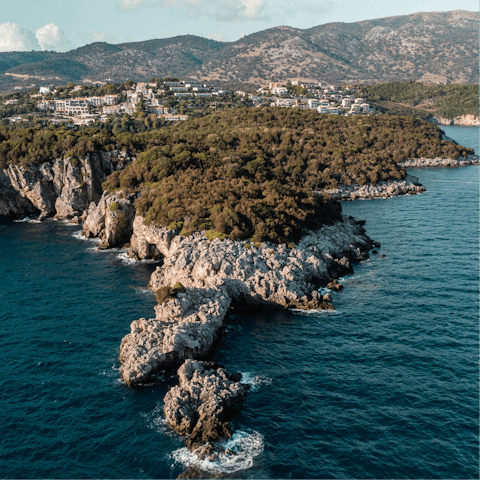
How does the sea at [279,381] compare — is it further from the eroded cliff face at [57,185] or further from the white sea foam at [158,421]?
the eroded cliff face at [57,185]

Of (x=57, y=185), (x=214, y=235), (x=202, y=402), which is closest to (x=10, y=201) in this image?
(x=57, y=185)

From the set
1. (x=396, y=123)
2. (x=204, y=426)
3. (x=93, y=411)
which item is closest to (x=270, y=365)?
(x=204, y=426)

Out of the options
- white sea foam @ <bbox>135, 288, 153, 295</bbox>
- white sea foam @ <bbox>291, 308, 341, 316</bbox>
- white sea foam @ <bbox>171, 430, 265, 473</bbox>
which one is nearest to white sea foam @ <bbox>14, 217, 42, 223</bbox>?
white sea foam @ <bbox>135, 288, 153, 295</bbox>

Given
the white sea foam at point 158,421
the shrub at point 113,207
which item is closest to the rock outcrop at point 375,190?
the shrub at point 113,207

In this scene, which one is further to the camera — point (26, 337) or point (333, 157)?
point (333, 157)

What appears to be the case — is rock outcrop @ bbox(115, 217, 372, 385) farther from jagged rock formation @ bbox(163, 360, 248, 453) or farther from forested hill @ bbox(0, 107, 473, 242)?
jagged rock formation @ bbox(163, 360, 248, 453)

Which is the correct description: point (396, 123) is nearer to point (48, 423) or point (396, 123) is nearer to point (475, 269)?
point (475, 269)

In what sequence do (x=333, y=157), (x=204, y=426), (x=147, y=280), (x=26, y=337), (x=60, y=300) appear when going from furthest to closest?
1. (x=333, y=157)
2. (x=147, y=280)
3. (x=60, y=300)
4. (x=26, y=337)
5. (x=204, y=426)
